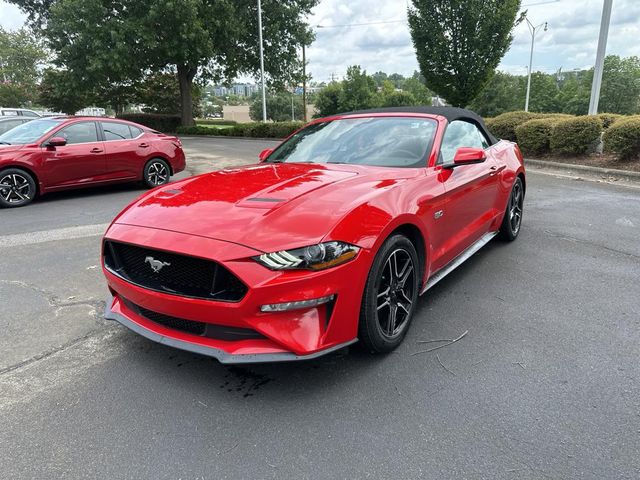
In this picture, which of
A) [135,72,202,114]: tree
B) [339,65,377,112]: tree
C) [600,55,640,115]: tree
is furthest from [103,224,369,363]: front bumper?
[600,55,640,115]: tree

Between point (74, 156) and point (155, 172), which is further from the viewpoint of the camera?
point (155, 172)

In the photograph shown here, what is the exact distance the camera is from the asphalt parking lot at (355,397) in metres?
2.09

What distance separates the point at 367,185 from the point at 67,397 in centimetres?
214

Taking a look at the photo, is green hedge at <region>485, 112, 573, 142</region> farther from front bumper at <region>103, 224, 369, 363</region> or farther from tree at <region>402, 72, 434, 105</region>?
tree at <region>402, 72, 434, 105</region>

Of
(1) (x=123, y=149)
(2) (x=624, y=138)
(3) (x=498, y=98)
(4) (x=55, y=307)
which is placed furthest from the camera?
(3) (x=498, y=98)

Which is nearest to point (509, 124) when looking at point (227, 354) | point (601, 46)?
point (601, 46)

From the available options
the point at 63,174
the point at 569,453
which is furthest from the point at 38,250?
the point at 569,453

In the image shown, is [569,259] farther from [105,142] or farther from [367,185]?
[105,142]

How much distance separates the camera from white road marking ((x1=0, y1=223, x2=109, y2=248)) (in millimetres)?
5652

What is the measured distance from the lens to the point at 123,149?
879 cm

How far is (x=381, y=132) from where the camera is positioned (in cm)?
397

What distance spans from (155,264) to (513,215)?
4281mm

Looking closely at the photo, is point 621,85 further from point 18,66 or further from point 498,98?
point 18,66

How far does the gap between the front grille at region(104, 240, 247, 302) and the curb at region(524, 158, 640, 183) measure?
996cm
